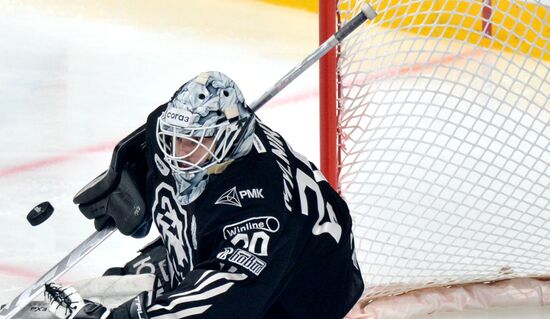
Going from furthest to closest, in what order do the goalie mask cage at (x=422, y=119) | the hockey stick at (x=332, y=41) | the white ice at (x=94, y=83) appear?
the white ice at (x=94, y=83)
the goalie mask cage at (x=422, y=119)
the hockey stick at (x=332, y=41)

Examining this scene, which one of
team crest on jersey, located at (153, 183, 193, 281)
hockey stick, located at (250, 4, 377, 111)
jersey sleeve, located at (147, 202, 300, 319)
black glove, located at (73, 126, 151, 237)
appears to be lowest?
jersey sleeve, located at (147, 202, 300, 319)

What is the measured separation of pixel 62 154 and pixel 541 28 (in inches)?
56.7

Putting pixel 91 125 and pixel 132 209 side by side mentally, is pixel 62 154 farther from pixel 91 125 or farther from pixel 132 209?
pixel 132 209

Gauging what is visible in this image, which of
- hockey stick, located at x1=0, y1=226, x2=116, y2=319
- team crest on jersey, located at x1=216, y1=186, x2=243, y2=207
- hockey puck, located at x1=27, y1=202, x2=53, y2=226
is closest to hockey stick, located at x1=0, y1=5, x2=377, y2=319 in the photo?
hockey stick, located at x1=0, y1=226, x2=116, y2=319

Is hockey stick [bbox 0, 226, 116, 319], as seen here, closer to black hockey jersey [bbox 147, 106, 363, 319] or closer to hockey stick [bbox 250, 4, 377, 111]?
black hockey jersey [bbox 147, 106, 363, 319]

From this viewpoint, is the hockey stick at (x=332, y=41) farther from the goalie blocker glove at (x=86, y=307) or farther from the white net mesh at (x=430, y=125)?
the goalie blocker glove at (x=86, y=307)

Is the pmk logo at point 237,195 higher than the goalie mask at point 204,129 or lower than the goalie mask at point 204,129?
lower

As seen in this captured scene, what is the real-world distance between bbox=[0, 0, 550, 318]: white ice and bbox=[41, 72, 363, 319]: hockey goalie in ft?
2.63

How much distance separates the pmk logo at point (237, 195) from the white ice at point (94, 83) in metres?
1.04

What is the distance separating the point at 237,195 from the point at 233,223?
6 centimetres

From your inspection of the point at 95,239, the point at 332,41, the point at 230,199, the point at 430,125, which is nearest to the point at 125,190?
the point at 95,239

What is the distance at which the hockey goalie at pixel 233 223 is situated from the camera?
1.87 meters

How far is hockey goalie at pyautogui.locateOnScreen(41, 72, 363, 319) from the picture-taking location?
73.8 inches

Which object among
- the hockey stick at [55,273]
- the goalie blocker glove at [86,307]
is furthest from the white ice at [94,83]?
the goalie blocker glove at [86,307]
